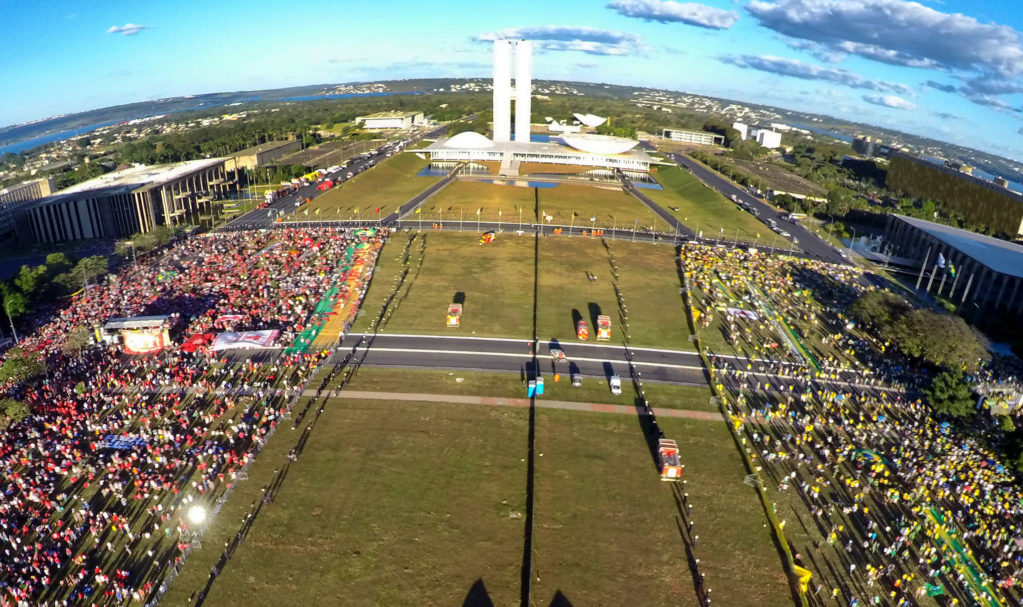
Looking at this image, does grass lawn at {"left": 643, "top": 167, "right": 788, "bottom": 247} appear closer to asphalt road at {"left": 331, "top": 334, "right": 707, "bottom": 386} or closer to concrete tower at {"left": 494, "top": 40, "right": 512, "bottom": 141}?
concrete tower at {"left": 494, "top": 40, "right": 512, "bottom": 141}

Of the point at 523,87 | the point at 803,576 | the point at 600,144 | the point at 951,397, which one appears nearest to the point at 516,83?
the point at 523,87

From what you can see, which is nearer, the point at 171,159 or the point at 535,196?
the point at 535,196

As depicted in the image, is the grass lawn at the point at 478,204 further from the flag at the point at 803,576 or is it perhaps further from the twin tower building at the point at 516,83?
the flag at the point at 803,576

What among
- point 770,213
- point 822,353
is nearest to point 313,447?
point 822,353

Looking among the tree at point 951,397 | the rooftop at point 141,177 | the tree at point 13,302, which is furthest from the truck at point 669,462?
the rooftop at point 141,177

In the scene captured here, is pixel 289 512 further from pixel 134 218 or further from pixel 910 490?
pixel 134 218

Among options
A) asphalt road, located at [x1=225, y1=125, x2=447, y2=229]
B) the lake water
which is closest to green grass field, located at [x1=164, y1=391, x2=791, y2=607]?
asphalt road, located at [x1=225, y1=125, x2=447, y2=229]
